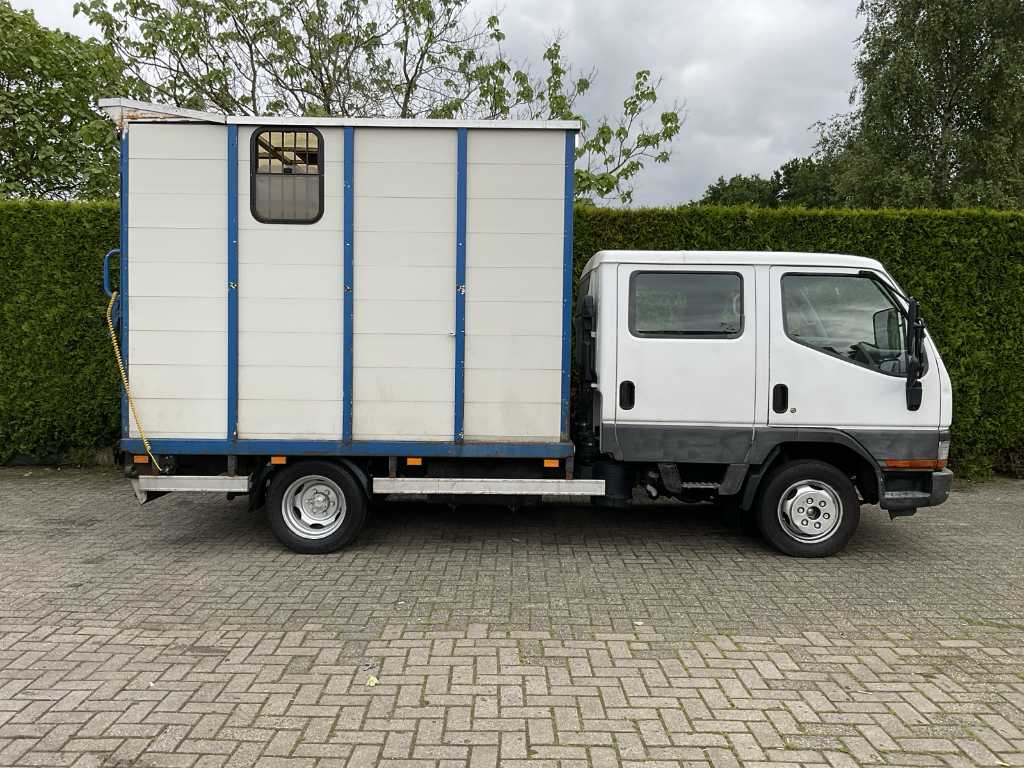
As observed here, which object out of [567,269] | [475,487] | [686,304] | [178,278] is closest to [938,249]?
[686,304]

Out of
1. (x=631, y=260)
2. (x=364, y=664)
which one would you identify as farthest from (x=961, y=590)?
(x=364, y=664)

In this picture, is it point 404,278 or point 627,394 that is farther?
point 627,394

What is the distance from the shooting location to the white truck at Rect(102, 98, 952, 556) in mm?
5293

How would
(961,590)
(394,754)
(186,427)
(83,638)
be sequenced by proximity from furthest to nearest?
(186,427)
(961,590)
(83,638)
(394,754)

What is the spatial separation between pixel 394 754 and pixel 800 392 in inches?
155

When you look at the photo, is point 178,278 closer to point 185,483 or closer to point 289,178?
point 289,178

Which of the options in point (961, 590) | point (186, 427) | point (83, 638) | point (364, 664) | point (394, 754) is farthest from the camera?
point (186, 427)

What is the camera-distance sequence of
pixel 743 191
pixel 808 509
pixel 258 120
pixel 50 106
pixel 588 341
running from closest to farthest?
pixel 258 120 < pixel 808 509 < pixel 588 341 < pixel 50 106 < pixel 743 191

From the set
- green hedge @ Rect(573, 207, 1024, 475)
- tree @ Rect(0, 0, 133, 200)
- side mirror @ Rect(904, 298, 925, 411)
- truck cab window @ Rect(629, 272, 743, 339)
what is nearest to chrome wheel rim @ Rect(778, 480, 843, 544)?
side mirror @ Rect(904, 298, 925, 411)

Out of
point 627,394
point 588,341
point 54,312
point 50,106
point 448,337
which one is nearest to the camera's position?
point 448,337

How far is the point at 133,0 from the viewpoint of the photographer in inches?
472

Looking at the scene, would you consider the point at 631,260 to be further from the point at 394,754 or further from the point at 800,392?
the point at 394,754

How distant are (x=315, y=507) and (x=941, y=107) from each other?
20434 mm

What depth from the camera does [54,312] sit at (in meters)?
8.37
